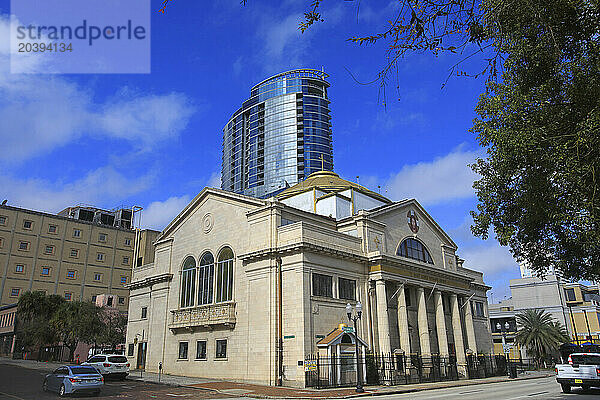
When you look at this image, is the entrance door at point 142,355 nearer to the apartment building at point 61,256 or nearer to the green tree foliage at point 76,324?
the green tree foliage at point 76,324

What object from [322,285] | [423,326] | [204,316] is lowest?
[423,326]

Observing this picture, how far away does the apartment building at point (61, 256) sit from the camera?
241ft

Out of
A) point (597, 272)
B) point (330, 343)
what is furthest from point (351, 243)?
point (597, 272)

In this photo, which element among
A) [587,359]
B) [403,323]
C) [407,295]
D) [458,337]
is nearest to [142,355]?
[403,323]

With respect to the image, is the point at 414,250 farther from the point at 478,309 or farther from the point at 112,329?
the point at 112,329

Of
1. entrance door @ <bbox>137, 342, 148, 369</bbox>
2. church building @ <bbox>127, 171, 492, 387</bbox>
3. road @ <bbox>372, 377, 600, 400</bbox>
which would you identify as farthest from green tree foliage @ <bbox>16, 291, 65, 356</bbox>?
road @ <bbox>372, 377, 600, 400</bbox>

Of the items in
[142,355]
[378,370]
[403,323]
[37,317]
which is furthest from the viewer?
[37,317]

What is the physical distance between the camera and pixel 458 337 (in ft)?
135

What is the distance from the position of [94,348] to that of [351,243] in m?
40.5

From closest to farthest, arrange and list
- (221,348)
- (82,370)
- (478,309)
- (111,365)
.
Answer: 1. (82,370)
2. (111,365)
3. (221,348)
4. (478,309)

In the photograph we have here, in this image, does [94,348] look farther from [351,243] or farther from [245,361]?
[351,243]

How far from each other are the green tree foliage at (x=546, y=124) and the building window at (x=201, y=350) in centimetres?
2596

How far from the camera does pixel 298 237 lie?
31.2 m

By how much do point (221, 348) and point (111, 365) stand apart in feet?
24.3
